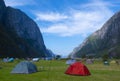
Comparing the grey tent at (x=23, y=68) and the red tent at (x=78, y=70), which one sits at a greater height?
the grey tent at (x=23, y=68)

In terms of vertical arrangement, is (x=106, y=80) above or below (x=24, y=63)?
below

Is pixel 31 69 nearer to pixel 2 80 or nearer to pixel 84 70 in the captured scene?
pixel 84 70

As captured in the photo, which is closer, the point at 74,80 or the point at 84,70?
the point at 74,80

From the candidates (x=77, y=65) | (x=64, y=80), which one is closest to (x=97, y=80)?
(x=64, y=80)

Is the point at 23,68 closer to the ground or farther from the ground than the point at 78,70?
farther from the ground

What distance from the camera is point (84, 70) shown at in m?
47.0

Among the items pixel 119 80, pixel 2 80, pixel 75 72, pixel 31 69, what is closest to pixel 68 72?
pixel 75 72

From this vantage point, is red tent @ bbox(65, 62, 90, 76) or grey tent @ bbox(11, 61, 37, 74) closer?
red tent @ bbox(65, 62, 90, 76)

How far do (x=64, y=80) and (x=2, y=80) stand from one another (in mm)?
8572

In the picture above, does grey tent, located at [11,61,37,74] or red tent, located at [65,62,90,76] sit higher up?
grey tent, located at [11,61,37,74]

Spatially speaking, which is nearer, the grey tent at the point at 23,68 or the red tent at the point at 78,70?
the red tent at the point at 78,70

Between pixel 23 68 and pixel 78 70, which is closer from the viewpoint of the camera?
pixel 78 70

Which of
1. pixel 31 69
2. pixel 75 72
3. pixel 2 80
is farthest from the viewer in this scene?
pixel 31 69

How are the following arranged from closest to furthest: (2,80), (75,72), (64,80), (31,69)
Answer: (2,80) < (64,80) < (75,72) < (31,69)
